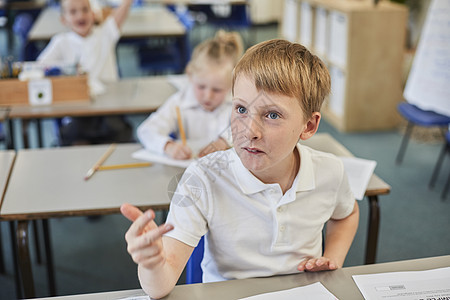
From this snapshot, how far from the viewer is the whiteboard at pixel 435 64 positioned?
2.22 meters

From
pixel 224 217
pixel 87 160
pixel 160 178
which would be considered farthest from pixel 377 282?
pixel 87 160

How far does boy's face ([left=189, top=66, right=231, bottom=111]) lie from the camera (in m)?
2.12

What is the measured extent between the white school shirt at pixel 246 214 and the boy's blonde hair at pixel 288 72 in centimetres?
20

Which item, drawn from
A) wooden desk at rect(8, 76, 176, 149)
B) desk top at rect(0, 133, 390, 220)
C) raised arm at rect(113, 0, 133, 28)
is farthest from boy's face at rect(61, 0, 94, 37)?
desk top at rect(0, 133, 390, 220)

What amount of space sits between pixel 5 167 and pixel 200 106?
803 mm

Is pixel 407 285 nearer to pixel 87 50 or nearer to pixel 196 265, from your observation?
pixel 196 265

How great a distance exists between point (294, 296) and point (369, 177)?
0.79 m

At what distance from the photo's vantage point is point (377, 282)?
3.81 feet

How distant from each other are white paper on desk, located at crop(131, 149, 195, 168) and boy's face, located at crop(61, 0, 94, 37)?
1.35 m

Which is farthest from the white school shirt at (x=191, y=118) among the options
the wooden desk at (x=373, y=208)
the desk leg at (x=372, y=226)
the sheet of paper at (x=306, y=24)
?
the sheet of paper at (x=306, y=24)

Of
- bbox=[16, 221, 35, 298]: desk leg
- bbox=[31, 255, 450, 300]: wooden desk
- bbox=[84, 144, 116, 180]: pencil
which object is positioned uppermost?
bbox=[31, 255, 450, 300]: wooden desk

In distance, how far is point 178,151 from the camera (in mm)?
1947

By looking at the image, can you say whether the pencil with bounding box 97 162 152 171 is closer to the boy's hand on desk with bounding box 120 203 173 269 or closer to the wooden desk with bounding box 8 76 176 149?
the wooden desk with bounding box 8 76 176 149

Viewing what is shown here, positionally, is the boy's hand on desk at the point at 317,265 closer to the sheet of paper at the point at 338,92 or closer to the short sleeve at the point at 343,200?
the short sleeve at the point at 343,200
